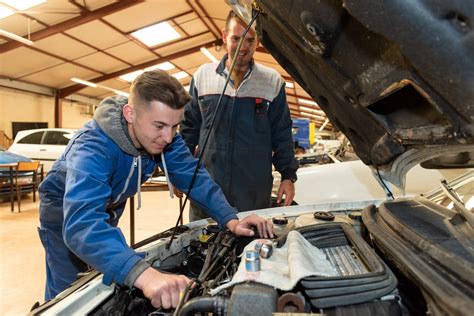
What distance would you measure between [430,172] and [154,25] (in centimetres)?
725

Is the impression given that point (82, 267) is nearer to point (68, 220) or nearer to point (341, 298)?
point (68, 220)

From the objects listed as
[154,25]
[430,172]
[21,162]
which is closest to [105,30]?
[154,25]

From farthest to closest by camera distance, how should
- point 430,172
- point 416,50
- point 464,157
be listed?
point 430,172
point 464,157
point 416,50

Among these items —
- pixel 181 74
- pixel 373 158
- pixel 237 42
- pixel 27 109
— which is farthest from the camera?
pixel 181 74

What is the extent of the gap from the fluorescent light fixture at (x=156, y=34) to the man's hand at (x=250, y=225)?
26.0 ft

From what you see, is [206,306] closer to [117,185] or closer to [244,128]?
[117,185]

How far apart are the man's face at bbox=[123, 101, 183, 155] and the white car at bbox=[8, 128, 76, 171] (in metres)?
7.07

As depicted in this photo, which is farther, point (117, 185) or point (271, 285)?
point (117, 185)

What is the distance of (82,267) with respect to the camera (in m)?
1.55

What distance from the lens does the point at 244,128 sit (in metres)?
2.08

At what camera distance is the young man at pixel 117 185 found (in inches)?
37.6

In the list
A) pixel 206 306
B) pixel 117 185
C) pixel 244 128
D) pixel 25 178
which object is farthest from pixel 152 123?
pixel 25 178

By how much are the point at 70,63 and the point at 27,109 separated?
2.91m

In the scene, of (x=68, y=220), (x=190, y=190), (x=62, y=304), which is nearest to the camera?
(x=62, y=304)
